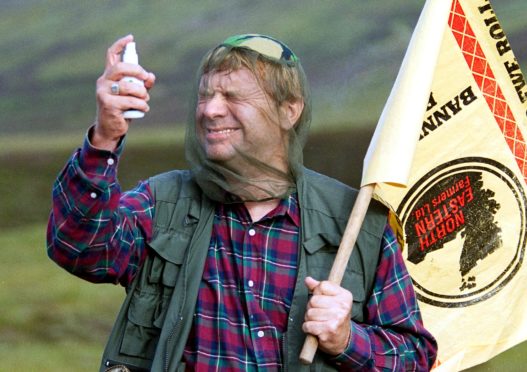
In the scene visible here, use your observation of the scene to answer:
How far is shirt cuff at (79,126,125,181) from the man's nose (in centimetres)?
33

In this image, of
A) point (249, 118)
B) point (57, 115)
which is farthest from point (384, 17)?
point (249, 118)

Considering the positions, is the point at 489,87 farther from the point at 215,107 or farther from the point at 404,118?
the point at 215,107

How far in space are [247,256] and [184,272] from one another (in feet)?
0.48

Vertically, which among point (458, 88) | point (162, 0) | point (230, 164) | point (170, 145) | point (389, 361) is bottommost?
point (389, 361)

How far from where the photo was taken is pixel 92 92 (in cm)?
519

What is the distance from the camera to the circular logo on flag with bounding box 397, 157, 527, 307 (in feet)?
11.6

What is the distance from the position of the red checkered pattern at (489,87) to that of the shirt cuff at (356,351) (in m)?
1.02

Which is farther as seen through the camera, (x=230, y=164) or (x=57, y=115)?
(x=57, y=115)

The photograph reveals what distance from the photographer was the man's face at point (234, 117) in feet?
9.18

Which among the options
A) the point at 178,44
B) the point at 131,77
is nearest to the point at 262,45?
the point at 131,77

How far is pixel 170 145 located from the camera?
5.05m

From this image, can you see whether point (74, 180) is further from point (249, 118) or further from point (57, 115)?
point (57, 115)

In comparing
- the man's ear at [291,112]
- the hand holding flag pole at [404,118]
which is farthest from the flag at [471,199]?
the man's ear at [291,112]

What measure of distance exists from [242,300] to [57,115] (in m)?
2.60
